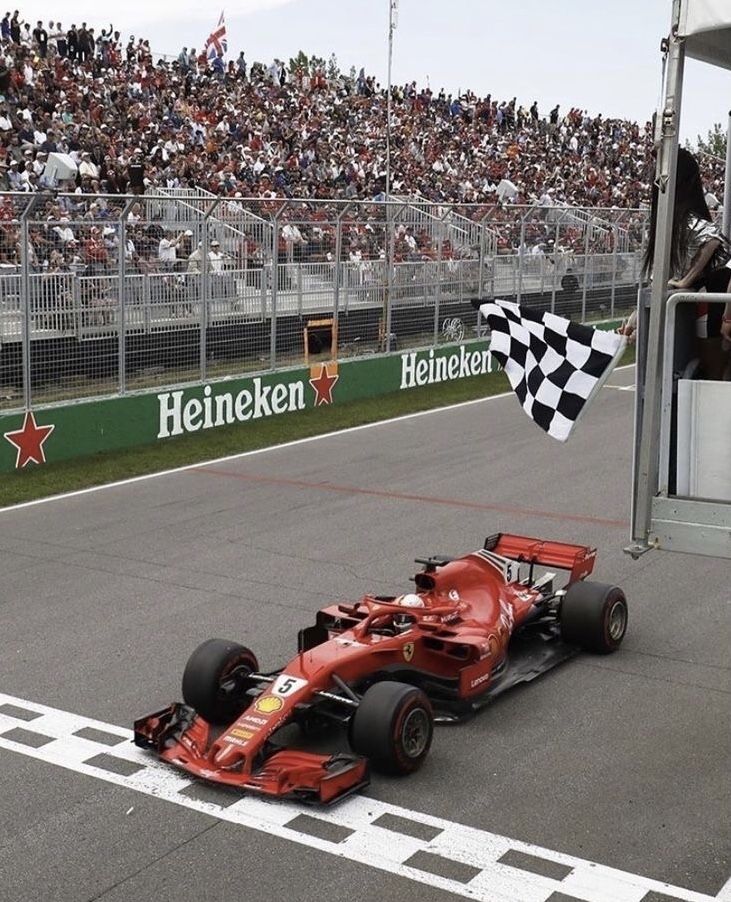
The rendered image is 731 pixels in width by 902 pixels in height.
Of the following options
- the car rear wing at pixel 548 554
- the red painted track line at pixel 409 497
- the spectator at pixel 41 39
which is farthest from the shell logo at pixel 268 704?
the spectator at pixel 41 39

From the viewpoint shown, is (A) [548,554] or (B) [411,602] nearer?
(B) [411,602]

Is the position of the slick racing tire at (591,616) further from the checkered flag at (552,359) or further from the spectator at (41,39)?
the spectator at (41,39)

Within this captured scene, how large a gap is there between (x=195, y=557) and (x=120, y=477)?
3.36 meters

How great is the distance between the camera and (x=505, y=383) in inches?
800

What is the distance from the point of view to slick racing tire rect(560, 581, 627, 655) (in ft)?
24.8

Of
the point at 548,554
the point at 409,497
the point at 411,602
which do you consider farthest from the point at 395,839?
the point at 409,497

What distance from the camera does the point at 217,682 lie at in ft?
21.1

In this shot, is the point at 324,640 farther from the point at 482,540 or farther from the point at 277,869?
the point at 482,540

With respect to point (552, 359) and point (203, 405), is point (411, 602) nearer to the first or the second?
point (552, 359)

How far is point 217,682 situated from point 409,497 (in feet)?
19.8

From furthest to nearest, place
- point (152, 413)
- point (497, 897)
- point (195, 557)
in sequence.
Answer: point (152, 413)
point (195, 557)
point (497, 897)

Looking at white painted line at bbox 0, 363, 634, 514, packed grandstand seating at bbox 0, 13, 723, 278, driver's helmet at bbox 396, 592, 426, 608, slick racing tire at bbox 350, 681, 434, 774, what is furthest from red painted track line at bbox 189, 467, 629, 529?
slick racing tire at bbox 350, 681, 434, 774

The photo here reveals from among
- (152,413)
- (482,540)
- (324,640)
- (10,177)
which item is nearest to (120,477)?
(152,413)

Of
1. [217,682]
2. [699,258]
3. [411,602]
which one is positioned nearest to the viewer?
[699,258]
